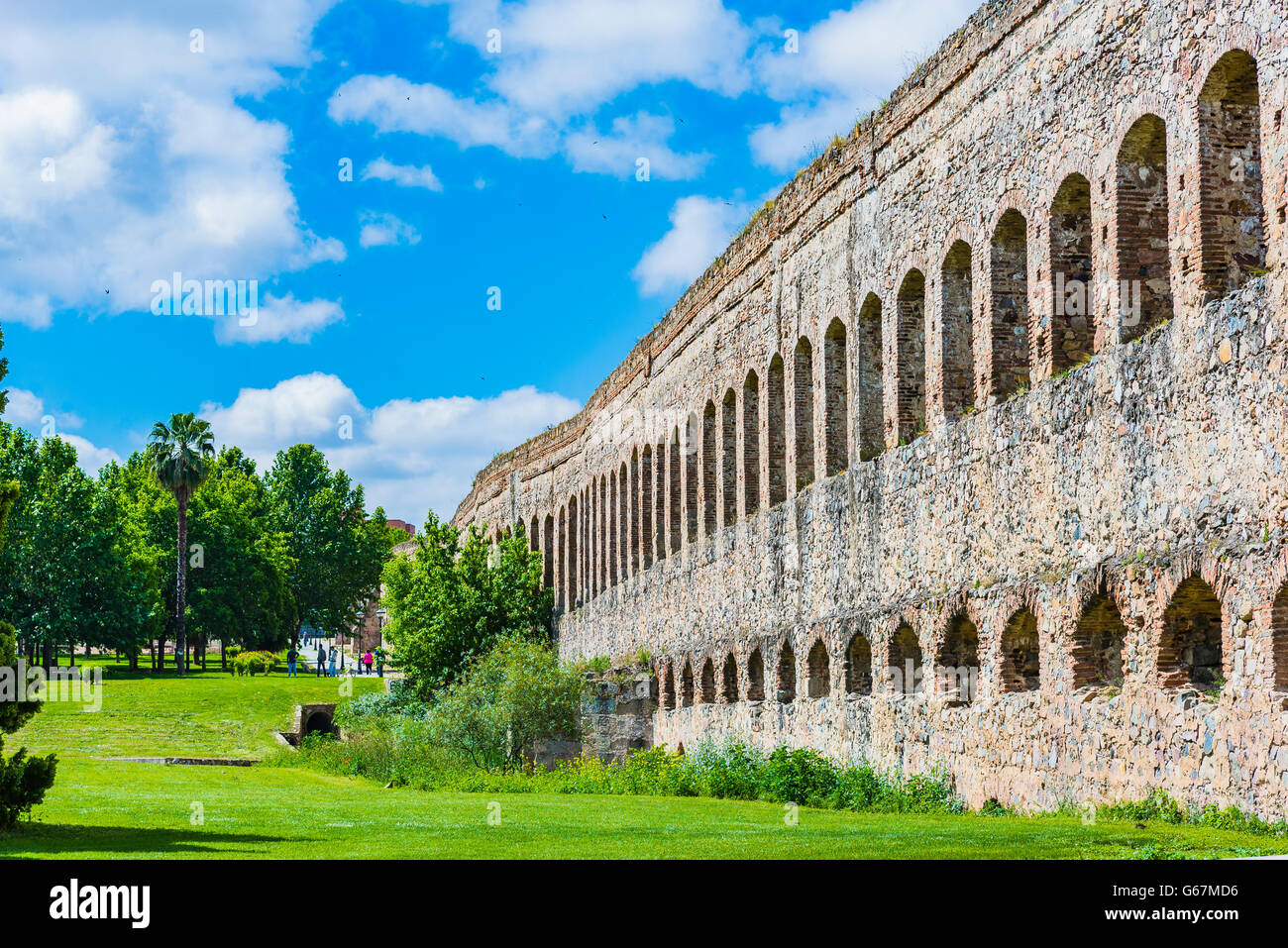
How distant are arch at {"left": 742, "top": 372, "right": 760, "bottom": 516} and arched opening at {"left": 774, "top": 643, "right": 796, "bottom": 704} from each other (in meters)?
3.58

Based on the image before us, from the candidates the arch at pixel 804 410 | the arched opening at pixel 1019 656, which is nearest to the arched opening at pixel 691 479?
the arch at pixel 804 410

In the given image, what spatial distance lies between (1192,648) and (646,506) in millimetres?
22902

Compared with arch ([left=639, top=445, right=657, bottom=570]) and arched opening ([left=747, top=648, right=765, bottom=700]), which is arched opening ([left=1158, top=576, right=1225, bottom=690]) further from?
arch ([left=639, top=445, right=657, bottom=570])

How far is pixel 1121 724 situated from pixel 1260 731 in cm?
229

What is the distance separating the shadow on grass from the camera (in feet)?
41.6

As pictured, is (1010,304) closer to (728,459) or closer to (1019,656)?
(1019,656)

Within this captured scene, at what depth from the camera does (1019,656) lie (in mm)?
17922

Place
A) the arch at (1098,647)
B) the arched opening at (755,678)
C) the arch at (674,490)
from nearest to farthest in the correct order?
→ 1. the arch at (1098,647)
2. the arched opening at (755,678)
3. the arch at (674,490)

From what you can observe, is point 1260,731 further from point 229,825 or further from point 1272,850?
point 229,825

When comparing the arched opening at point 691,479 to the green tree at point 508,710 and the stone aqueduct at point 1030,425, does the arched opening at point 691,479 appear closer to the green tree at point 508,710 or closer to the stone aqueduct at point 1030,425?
the stone aqueduct at point 1030,425

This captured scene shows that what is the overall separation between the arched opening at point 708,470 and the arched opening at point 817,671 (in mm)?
7119

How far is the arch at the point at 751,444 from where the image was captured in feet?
95.0

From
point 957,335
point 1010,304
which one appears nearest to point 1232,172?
point 1010,304

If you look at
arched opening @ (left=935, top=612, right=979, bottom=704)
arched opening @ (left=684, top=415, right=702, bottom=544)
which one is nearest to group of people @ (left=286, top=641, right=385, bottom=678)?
arched opening @ (left=684, top=415, right=702, bottom=544)
